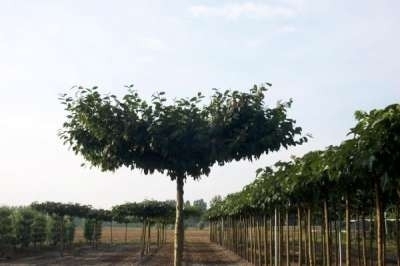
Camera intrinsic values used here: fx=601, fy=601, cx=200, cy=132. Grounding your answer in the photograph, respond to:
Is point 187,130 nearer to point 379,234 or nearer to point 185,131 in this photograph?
point 185,131

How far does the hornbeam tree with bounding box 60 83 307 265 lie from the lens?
31.3ft

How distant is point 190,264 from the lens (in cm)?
3036

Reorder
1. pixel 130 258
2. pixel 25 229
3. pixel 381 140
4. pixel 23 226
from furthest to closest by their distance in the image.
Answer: pixel 25 229, pixel 23 226, pixel 130 258, pixel 381 140

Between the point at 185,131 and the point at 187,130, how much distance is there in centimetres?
4

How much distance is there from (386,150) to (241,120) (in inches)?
116

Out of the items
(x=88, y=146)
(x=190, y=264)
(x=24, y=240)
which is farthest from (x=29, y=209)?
(x=88, y=146)

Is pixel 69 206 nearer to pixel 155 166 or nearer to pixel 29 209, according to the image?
pixel 29 209

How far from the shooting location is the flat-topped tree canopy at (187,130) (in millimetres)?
9555

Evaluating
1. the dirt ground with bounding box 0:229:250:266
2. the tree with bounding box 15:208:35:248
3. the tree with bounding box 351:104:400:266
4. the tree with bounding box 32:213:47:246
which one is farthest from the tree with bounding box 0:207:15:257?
the tree with bounding box 351:104:400:266

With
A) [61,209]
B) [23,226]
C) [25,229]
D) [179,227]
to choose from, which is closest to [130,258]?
[61,209]

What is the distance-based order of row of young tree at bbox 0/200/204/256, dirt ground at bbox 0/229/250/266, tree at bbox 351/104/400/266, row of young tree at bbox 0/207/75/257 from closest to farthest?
tree at bbox 351/104/400/266 → dirt ground at bbox 0/229/250/266 → row of young tree at bbox 0/200/204/256 → row of young tree at bbox 0/207/75/257

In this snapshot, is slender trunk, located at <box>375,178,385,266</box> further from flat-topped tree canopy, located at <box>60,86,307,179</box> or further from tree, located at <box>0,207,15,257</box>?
tree, located at <box>0,207,15,257</box>

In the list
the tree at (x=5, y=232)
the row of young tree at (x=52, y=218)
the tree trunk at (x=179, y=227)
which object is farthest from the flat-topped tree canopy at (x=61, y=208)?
the tree trunk at (x=179, y=227)

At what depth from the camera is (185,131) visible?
31.2ft
